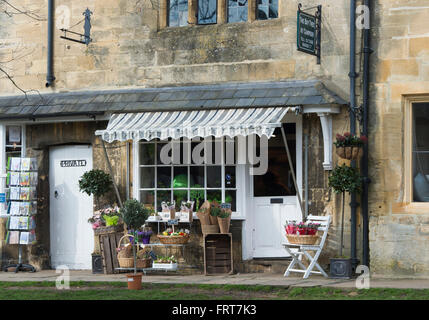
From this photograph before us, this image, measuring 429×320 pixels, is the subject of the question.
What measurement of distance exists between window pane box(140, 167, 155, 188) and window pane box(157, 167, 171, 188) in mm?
134

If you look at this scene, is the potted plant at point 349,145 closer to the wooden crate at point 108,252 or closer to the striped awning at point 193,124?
the striped awning at point 193,124

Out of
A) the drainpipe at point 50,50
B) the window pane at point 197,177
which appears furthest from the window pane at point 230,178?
the drainpipe at point 50,50

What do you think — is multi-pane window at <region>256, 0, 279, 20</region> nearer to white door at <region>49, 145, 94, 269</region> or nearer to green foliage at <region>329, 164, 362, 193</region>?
green foliage at <region>329, 164, 362, 193</region>

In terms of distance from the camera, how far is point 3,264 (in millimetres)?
16312

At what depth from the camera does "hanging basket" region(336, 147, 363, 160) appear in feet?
44.3

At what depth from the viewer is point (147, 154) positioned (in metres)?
15.6

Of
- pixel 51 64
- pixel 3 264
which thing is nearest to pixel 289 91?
pixel 51 64

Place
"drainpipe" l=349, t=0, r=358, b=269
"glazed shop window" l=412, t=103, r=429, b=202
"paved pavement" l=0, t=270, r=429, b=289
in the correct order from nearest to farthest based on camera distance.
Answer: "paved pavement" l=0, t=270, r=429, b=289, "glazed shop window" l=412, t=103, r=429, b=202, "drainpipe" l=349, t=0, r=358, b=269

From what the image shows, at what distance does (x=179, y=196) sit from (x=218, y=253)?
126 cm

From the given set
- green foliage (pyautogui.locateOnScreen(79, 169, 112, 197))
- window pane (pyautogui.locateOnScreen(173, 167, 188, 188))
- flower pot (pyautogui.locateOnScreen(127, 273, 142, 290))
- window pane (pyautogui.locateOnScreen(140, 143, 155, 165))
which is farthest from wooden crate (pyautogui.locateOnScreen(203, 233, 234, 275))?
flower pot (pyautogui.locateOnScreen(127, 273, 142, 290))

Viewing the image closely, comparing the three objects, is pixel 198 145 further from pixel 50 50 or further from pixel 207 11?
pixel 50 50

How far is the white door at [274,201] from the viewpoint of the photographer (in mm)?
14867

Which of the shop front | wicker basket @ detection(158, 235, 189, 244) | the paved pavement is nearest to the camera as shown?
the paved pavement
